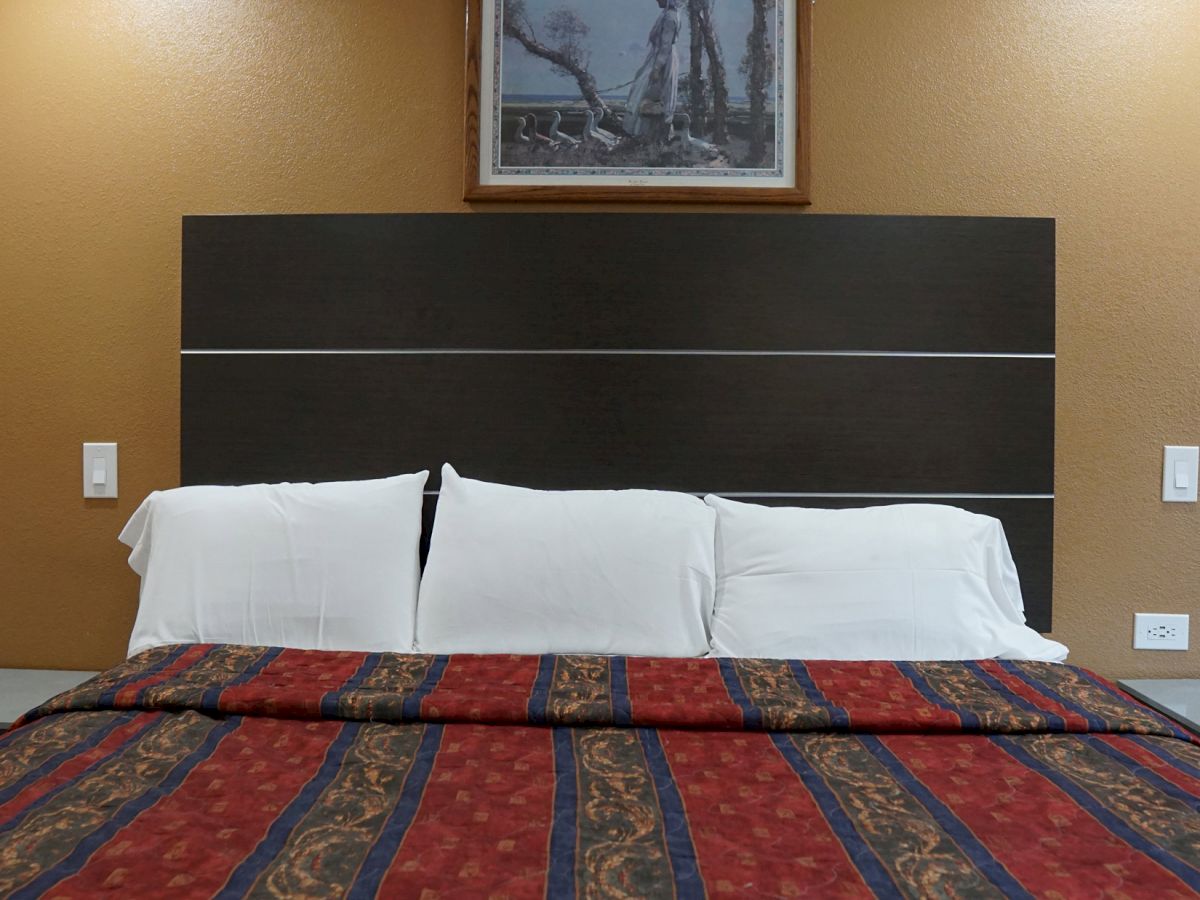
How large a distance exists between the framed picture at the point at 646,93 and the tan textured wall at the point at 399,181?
0.31ft

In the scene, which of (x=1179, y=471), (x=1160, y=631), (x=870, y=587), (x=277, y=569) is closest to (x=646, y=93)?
(x=870, y=587)

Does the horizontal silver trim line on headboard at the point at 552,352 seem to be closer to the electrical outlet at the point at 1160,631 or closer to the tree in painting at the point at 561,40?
the tree in painting at the point at 561,40

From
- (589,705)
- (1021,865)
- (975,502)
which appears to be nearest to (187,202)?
(589,705)

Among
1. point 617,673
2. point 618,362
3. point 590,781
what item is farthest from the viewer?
point 618,362

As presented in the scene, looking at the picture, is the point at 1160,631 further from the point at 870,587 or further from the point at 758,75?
the point at 758,75

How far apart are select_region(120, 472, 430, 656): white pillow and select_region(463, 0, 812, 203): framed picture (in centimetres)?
81

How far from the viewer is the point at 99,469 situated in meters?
2.16

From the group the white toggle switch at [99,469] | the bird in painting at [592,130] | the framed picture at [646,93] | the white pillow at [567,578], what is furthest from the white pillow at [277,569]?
the bird in painting at [592,130]

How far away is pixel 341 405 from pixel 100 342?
2.01ft

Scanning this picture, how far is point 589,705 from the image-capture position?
137 centimetres

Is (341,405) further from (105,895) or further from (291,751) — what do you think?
(105,895)

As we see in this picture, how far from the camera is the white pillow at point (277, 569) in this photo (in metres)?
1.80

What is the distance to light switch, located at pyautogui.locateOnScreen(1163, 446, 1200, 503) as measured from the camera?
214 centimetres

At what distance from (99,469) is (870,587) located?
1746 mm
